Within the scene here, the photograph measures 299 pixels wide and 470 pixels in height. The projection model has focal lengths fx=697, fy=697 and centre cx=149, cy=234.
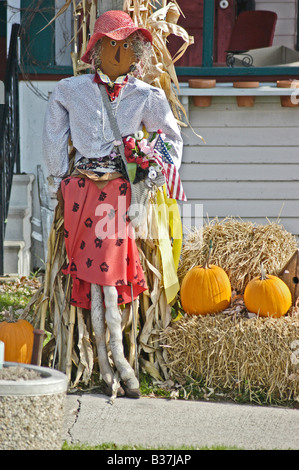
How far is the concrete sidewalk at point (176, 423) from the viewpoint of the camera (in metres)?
3.49

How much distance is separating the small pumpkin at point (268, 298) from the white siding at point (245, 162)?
282 centimetres

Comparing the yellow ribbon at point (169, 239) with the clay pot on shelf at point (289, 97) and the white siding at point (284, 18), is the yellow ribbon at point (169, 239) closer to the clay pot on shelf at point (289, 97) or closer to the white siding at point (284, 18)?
the clay pot on shelf at point (289, 97)

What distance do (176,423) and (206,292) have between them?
102cm

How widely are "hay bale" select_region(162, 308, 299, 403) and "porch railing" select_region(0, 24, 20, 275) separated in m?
2.81

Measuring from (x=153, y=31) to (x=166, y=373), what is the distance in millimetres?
2249

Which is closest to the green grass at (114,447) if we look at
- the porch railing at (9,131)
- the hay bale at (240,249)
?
the hay bale at (240,249)

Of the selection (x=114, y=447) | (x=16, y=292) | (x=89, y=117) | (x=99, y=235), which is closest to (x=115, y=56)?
(x=89, y=117)

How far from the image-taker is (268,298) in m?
4.38

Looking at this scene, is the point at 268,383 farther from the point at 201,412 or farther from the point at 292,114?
the point at 292,114

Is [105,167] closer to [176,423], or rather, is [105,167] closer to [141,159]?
[141,159]

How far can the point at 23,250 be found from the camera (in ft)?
22.9

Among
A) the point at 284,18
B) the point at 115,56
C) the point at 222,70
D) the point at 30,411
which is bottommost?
the point at 30,411

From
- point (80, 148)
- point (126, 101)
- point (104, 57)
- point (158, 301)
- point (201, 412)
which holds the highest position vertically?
point (104, 57)

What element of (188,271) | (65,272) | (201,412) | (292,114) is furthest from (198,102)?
(201,412)
